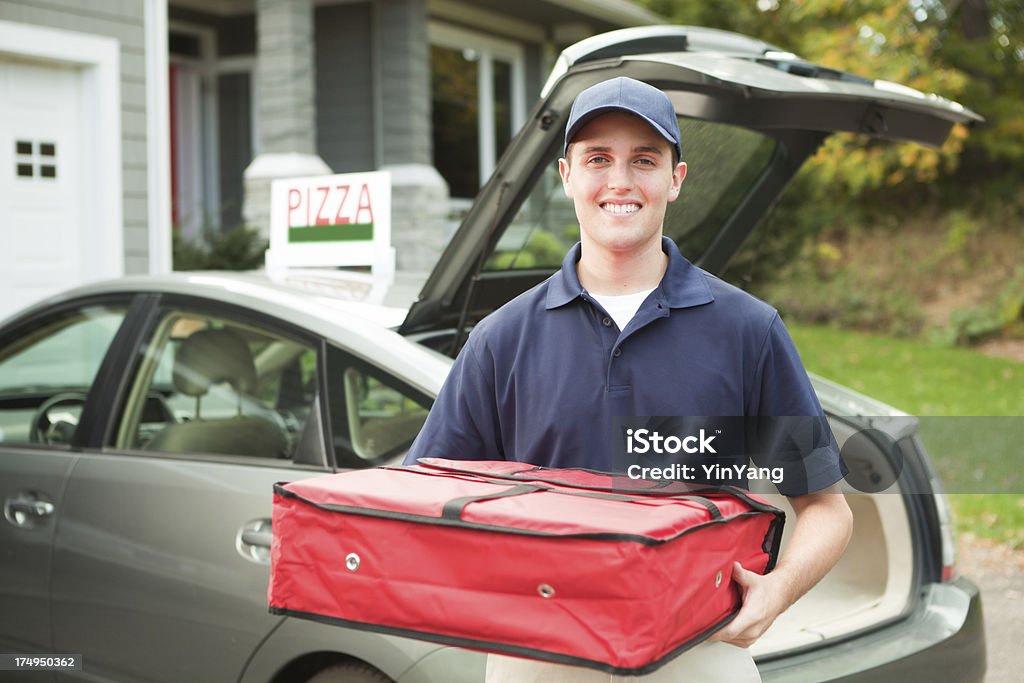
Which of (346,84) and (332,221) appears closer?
(332,221)

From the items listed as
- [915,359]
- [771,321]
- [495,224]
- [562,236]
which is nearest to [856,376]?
[915,359]

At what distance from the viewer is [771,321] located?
1.89 meters

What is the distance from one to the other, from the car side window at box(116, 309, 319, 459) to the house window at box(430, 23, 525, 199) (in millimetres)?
10470

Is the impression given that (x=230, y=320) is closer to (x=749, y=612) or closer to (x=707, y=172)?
(x=707, y=172)

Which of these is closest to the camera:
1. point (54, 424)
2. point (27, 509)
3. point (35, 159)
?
point (27, 509)

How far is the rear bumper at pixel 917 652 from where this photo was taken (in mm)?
2740

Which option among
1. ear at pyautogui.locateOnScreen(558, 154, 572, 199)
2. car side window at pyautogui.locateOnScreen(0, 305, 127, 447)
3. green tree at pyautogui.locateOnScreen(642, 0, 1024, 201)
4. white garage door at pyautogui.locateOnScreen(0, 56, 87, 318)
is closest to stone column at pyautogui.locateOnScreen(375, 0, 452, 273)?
white garage door at pyautogui.locateOnScreen(0, 56, 87, 318)

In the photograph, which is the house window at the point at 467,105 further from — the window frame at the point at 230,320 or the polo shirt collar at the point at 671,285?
the polo shirt collar at the point at 671,285

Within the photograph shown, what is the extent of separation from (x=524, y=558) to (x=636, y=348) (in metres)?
0.46

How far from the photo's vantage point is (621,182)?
188 cm

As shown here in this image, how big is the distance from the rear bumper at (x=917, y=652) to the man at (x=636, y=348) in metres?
0.96

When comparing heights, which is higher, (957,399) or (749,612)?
(749,612)

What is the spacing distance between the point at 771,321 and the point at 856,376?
1087 centimetres

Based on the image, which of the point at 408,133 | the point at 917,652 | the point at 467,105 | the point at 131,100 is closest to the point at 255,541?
the point at 917,652
